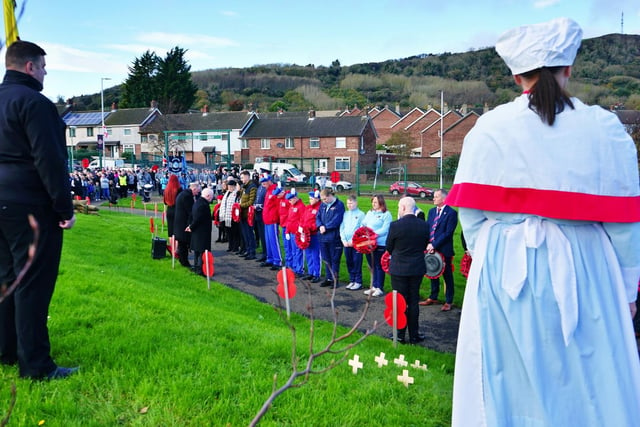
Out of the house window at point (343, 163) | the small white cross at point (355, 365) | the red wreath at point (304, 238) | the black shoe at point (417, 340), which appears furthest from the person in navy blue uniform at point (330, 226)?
the house window at point (343, 163)

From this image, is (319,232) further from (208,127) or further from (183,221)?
(208,127)

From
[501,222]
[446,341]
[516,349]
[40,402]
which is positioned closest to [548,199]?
[501,222]

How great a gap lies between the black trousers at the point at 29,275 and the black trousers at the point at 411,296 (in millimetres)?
5264

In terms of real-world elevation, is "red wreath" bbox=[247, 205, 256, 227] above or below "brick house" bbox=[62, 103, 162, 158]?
below

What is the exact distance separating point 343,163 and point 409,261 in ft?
188

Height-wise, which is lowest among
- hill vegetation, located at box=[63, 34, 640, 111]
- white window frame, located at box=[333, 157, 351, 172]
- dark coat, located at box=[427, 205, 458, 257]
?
dark coat, located at box=[427, 205, 458, 257]

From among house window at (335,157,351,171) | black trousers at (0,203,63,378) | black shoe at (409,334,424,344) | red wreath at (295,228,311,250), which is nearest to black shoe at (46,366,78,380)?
black trousers at (0,203,63,378)

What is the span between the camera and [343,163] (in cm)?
6506

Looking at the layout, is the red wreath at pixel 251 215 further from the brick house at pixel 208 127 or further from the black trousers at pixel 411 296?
the brick house at pixel 208 127

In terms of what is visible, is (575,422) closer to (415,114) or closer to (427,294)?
(427,294)

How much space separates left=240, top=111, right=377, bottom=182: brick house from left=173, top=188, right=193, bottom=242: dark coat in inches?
1903

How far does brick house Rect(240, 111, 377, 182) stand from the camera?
6438cm

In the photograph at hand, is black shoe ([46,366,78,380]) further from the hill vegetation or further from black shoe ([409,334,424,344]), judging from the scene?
the hill vegetation

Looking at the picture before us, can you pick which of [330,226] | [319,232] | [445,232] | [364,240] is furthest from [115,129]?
[445,232]
